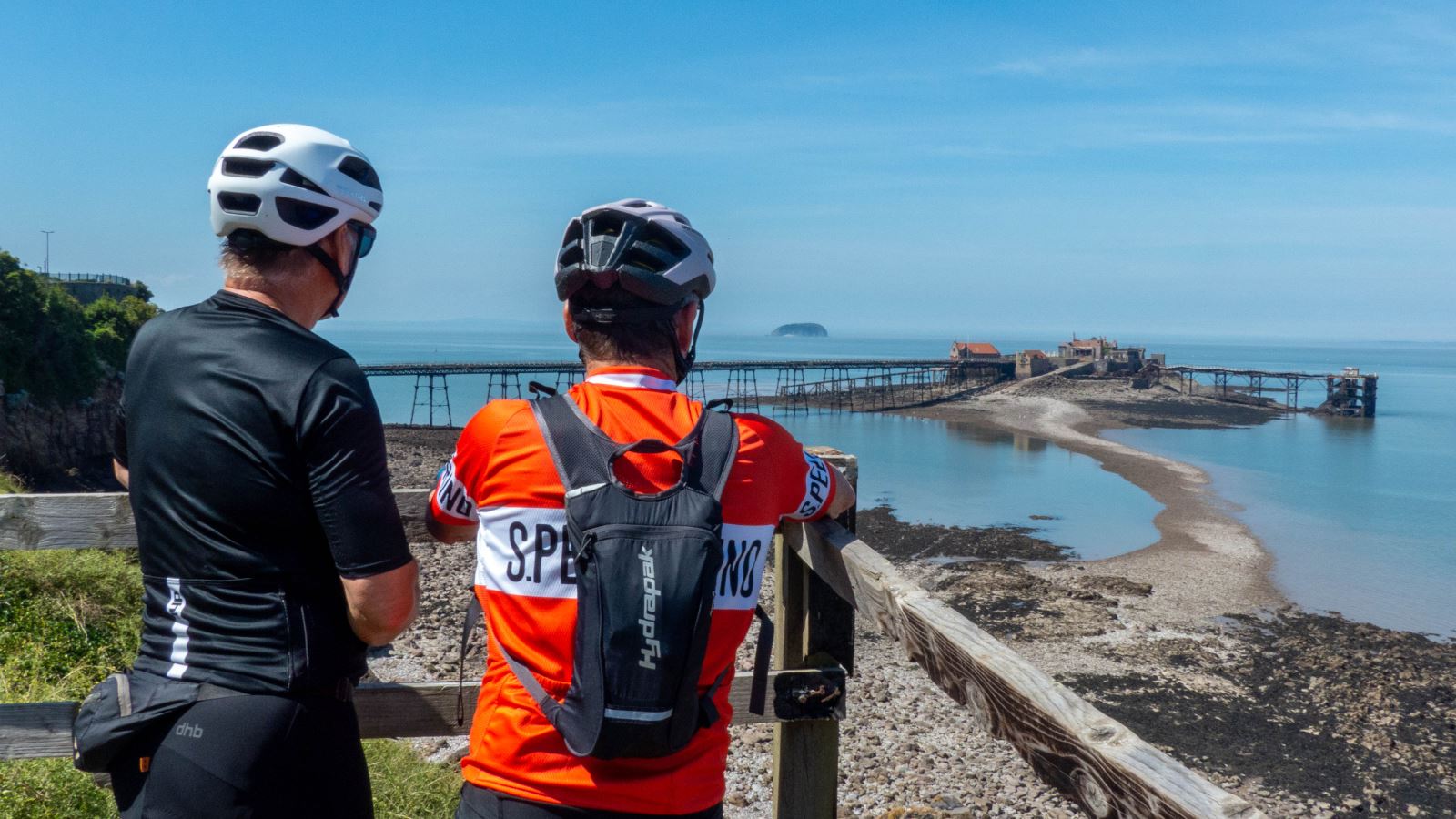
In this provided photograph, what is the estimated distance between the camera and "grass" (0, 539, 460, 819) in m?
4.18

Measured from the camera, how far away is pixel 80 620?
24.1 ft

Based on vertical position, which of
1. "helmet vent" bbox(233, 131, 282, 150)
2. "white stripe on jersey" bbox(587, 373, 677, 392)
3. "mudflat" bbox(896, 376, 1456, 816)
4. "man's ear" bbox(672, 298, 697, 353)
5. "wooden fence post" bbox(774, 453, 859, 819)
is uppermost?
A: "helmet vent" bbox(233, 131, 282, 150)

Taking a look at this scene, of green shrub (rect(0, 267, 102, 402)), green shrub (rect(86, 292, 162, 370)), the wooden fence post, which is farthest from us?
green shrub (rect(86, 292, 162, 370))

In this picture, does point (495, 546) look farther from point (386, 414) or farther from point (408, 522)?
point (386, 414)

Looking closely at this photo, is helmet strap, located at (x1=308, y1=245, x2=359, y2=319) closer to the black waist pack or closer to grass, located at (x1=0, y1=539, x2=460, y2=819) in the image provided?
the black waist pack

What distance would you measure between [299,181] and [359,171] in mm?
199

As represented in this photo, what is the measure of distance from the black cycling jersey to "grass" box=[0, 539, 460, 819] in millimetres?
2674

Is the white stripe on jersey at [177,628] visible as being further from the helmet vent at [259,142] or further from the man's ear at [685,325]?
the man's ear at [685,325]

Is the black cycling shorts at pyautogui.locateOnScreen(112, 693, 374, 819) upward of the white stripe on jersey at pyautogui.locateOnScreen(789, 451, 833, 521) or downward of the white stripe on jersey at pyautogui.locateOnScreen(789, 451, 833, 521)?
downward

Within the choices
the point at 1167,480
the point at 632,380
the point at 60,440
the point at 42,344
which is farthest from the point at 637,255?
the point at 1167,480

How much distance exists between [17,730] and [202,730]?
3.72ft

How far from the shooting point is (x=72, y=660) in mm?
6816

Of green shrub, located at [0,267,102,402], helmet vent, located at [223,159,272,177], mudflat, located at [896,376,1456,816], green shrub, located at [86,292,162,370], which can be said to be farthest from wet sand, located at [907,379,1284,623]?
green shrub, located at [86,292,162,370]

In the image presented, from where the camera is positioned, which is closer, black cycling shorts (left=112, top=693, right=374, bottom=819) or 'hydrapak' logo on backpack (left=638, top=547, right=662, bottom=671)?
'hydrapak' logo on backpack (left=638, top=547, right=662, bottom=671)
